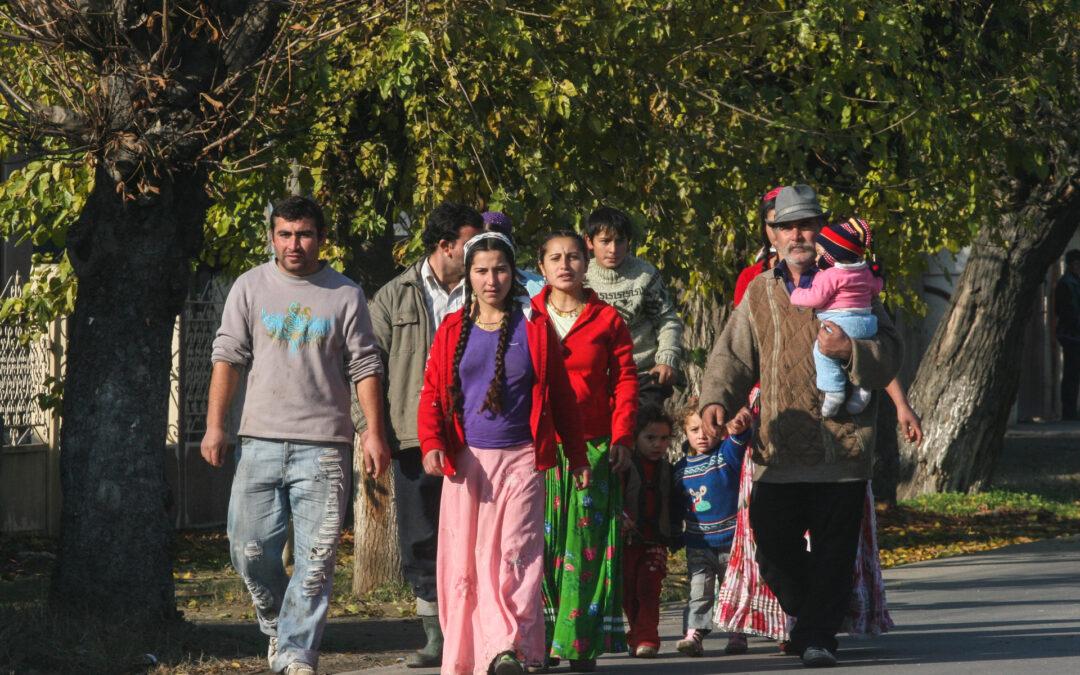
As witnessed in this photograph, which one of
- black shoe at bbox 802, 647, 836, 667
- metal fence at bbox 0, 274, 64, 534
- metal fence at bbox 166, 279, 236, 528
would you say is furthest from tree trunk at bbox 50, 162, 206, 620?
metal fence at bbox 166, 279, 236, 528

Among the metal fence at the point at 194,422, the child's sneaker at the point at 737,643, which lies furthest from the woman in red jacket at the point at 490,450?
the metal fence at the point at 194,422

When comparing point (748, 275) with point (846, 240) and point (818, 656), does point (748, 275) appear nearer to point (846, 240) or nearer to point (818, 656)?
point (846, 240)

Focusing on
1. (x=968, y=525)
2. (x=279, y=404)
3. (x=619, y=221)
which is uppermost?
(x=619, y=221)

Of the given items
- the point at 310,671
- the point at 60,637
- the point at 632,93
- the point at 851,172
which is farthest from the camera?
the point at 851,172

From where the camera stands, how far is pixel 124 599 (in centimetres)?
697

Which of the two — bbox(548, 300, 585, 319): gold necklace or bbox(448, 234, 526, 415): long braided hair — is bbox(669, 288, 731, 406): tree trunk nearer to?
bbox(548, 300, 585, 319): gold necklace

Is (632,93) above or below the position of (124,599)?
above

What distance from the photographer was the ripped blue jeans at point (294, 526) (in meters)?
6.16

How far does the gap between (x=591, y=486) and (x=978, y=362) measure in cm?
907

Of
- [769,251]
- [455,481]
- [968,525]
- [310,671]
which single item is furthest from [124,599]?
[968,525]

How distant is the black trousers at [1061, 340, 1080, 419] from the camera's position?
72.8 ft

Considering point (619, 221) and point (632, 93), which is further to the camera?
point (632, 93)

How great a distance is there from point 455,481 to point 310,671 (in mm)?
954

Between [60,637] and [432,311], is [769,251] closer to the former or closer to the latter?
[432,311]
